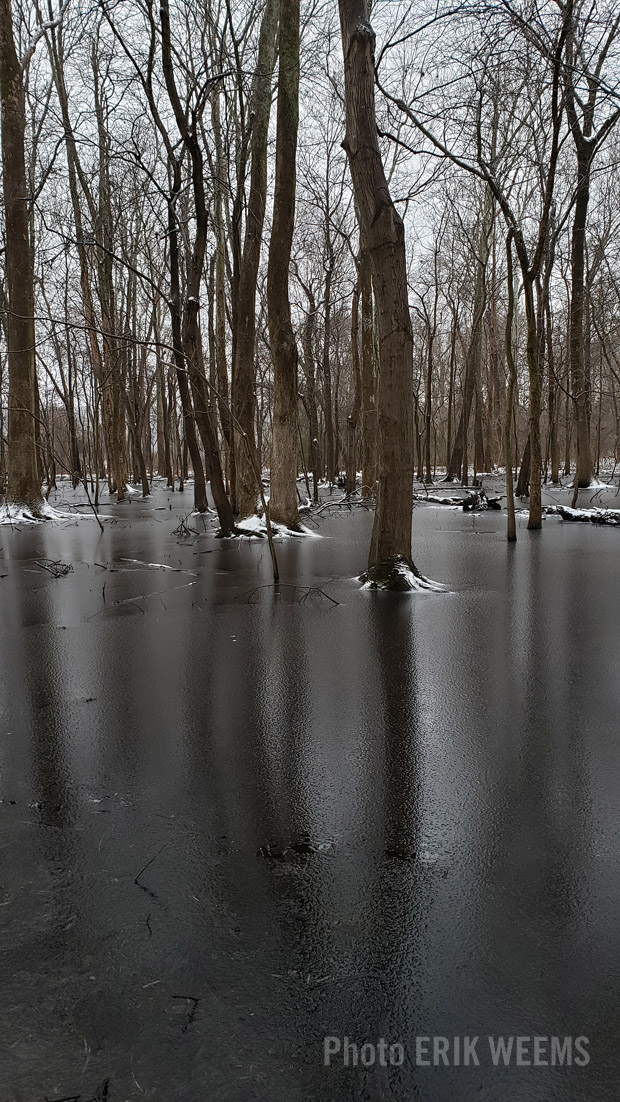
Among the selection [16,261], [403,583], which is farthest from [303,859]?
[16,261]

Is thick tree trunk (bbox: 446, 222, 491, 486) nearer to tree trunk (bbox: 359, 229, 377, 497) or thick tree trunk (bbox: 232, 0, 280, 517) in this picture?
tree trunk (bbox: 359, 229, 377, 497)

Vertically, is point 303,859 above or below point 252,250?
below

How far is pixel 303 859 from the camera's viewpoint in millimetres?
2447

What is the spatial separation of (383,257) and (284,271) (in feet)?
18.7

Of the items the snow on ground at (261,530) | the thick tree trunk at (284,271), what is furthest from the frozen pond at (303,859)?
the thick tree trunk at (284,271)

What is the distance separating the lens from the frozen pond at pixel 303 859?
1662mm

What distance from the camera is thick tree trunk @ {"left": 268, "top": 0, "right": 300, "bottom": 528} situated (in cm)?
1151

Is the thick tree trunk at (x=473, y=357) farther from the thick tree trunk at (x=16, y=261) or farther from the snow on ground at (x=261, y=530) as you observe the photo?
the thick tree trunk at (x=16, y=261)

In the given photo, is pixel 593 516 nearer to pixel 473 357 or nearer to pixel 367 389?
pixel 367 389

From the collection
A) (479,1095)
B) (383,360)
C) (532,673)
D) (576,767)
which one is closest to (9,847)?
(479,1095)

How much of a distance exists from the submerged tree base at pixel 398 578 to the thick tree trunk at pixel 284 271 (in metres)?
5.28

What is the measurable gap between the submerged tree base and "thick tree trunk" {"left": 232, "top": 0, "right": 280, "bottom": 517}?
6.18 m

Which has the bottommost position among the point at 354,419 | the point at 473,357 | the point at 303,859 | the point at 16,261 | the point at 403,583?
the point at 303,859

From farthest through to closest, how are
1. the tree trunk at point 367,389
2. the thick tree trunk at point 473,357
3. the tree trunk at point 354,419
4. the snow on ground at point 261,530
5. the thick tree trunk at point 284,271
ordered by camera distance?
the thick tree trunk at point 473,357
the tree trunk at point 354,419
the tree trunk at point 367,389
the snow on ground at point 261,530
the thick tree trunk at point 284,271
